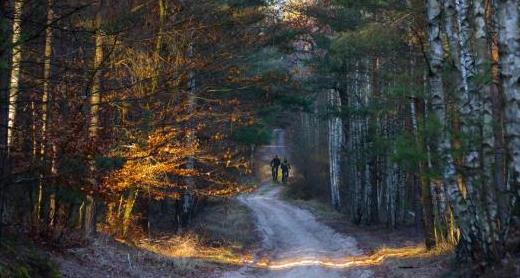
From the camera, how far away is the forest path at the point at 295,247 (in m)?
14.9

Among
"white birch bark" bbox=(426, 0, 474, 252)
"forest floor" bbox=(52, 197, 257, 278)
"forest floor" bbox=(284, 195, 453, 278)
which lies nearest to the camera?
"white birch bark" bbox=(426, 0, 474, 252)

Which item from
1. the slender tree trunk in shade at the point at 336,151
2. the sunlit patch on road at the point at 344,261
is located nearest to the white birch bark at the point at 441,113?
the sunlit patch on road at the point at 344,261

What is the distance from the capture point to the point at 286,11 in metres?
24.8

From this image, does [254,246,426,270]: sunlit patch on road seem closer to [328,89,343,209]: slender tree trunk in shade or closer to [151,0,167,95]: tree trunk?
[151,0,167,95]: tree trunk

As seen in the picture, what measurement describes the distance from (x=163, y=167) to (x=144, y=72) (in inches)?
107

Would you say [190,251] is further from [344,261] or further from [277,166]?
[277,166]

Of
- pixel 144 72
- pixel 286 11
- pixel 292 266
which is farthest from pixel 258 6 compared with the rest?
pixel 292 266

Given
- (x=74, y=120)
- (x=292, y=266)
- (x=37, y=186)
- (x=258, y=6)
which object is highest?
(x=258, y=6)

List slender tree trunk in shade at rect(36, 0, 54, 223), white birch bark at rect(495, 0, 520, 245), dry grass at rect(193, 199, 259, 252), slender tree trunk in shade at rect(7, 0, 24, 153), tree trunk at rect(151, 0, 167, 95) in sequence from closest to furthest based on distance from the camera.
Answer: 1. slender tree trunk in shade at rect(7, 0, 24, 153)
2. white birch bark at rect(495, 0, 520, 245)
3. slender tree trunk in shade at rect(36, 0, 54, 223)
4. tree trunk at rect(151, 0, 167, 95)
5. dry grass at rect(193, 199, 259, 252)

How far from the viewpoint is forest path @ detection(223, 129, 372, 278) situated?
14898mm

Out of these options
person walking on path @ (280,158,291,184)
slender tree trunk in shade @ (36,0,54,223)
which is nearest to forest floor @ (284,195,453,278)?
slender tree trunk in shade @ (36,0,54,223)

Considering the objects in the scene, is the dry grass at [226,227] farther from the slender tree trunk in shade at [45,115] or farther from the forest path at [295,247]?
the slender tree trunk in shade at [45,115]

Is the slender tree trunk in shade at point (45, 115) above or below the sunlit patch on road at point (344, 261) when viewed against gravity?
above

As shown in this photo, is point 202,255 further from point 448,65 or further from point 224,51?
point 448,65
